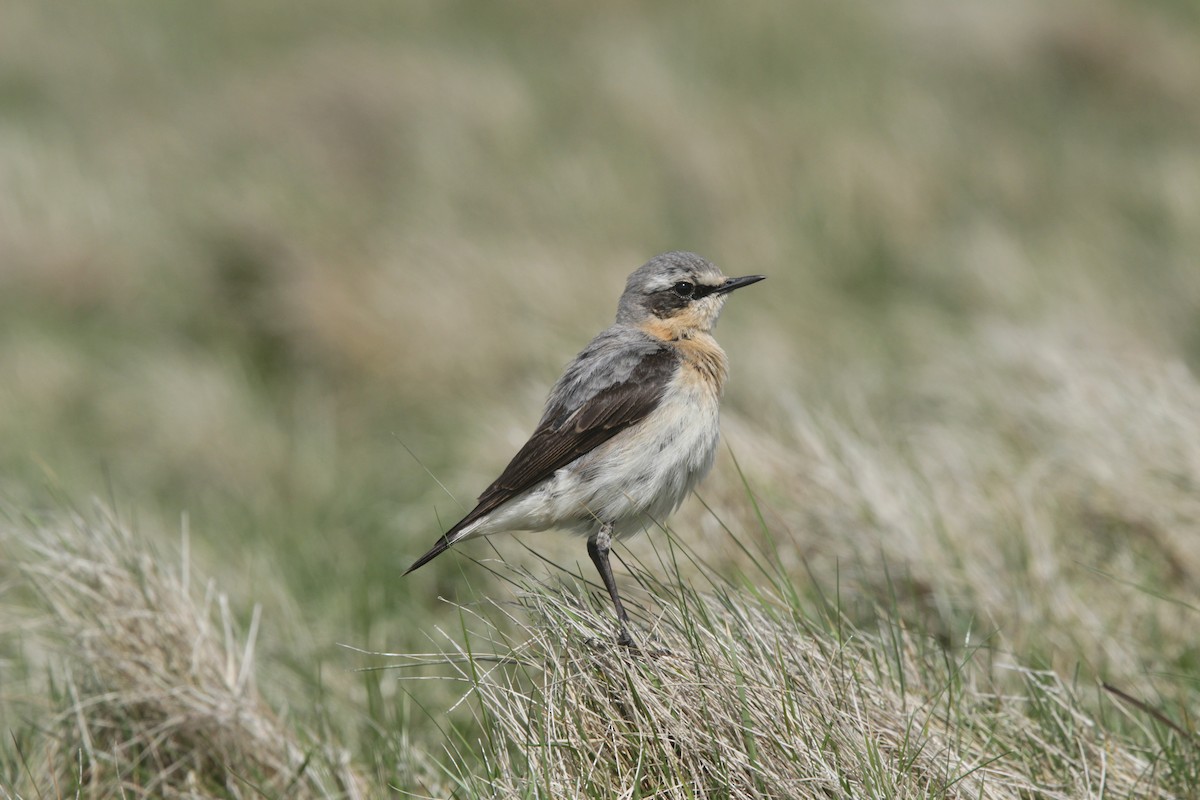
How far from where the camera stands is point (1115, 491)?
17.7 feet

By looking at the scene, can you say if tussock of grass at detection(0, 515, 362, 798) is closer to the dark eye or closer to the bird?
the bird

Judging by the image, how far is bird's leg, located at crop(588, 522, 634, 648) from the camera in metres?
3.64

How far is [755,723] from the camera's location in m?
3.35

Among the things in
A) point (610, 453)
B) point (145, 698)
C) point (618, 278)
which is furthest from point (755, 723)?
point (618, 278)

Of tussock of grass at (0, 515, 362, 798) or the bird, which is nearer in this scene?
tussock of grass at (0, 515, 362, 798)

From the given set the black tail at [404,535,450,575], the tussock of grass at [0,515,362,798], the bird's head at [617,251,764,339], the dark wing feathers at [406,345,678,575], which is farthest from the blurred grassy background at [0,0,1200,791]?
the black tail at [404,535,450,575]

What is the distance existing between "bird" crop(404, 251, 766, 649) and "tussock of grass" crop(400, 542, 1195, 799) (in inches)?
24.2

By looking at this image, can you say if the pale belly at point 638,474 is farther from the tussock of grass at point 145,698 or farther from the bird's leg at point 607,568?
the tussock of grass at point 145,698

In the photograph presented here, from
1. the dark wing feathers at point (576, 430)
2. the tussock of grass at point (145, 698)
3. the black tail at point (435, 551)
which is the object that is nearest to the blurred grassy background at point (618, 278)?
the tussock of grass at point (145, 698)

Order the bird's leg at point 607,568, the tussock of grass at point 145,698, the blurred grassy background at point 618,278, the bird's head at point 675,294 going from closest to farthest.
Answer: the bird's leg at point 607,568, the tussock of grass at point 145,698, the bird's head at point 675,294, the blurred grassy background at point 618,278

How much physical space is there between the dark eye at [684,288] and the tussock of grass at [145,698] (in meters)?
1.94

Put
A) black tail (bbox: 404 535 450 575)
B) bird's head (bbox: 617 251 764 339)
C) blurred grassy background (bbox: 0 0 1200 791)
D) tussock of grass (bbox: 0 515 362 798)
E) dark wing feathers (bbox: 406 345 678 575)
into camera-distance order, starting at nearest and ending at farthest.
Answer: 1. black tail (bbox: 404 535 450 575)
2. tussock of grass (bbox: 0 515 362 798)
3. dark wing feathers (bbox: 406 345 678 575)
4. bird's head (bbox: 617 251 764 339)
5. blurred grassy background (bbox: 0 0 1200 791)

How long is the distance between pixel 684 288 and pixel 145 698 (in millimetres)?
2380

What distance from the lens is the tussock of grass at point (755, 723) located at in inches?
130
